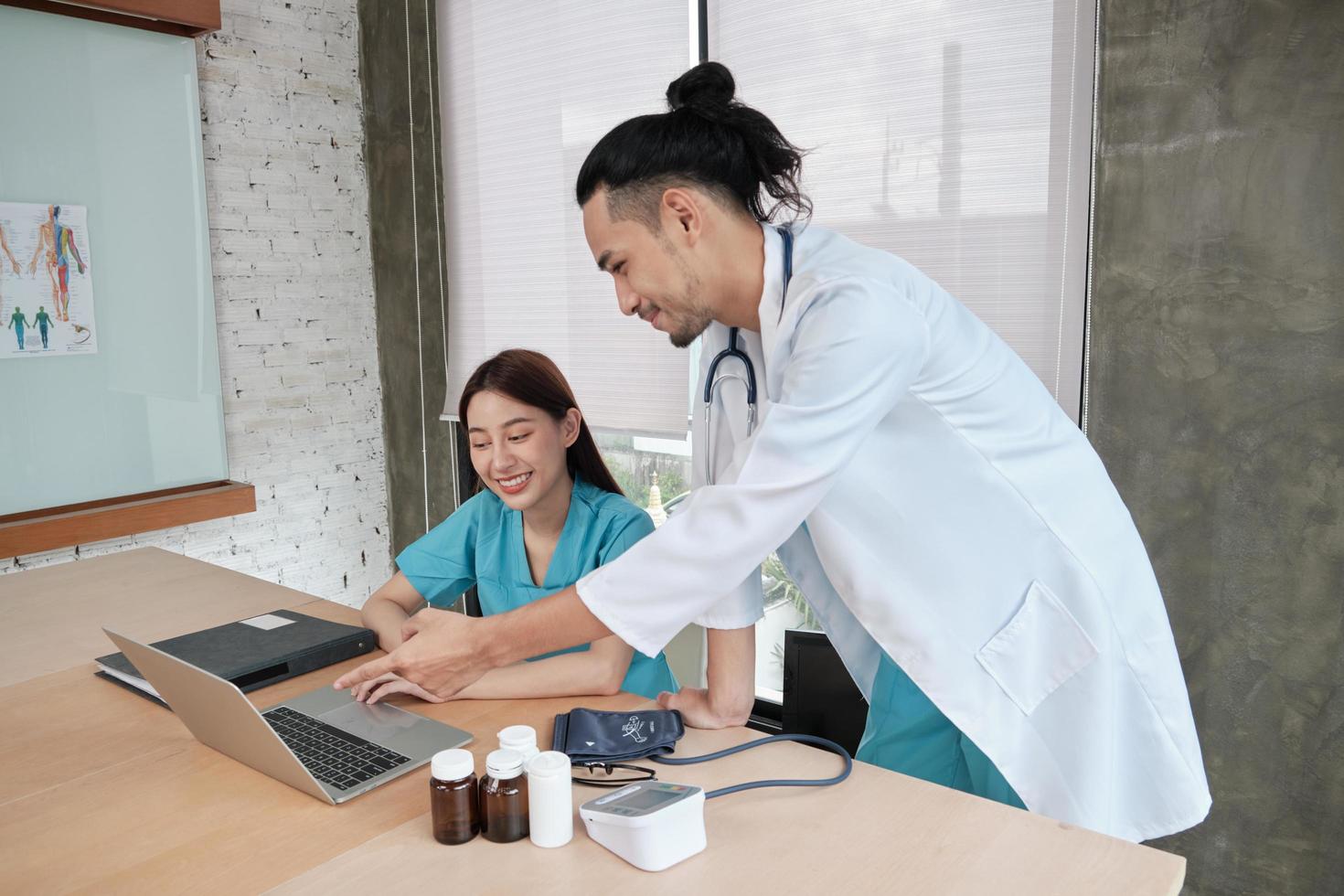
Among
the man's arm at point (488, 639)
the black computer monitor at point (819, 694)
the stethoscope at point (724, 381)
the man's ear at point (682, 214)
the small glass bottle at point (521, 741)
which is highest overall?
the man's ear at point (682, 214)

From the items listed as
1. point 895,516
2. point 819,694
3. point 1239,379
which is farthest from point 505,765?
point 1239,379

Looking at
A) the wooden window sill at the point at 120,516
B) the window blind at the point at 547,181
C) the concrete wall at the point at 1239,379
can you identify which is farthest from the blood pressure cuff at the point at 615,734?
the wooden window sill at the point at 120,516

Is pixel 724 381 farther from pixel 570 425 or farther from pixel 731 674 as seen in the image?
pixel 570 425

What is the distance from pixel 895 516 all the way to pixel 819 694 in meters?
0.78

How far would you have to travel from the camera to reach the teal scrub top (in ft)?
5.89

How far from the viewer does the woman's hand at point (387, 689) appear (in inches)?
55.0

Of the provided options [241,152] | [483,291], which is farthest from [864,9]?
[241,152]

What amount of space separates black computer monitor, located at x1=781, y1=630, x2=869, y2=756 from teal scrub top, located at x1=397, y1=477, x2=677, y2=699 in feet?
0.79

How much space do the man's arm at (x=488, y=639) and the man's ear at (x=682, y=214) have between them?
0.48 meters

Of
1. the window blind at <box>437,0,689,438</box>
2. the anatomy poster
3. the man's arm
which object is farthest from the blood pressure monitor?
the anatomy poster

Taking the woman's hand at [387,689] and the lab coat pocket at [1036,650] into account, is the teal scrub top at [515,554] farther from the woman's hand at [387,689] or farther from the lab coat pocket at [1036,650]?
the lab coat pocket at [1036,650]

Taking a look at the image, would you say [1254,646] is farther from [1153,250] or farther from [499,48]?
[499,48]

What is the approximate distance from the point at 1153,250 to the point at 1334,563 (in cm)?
70

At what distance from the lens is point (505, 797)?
39.4 inches
